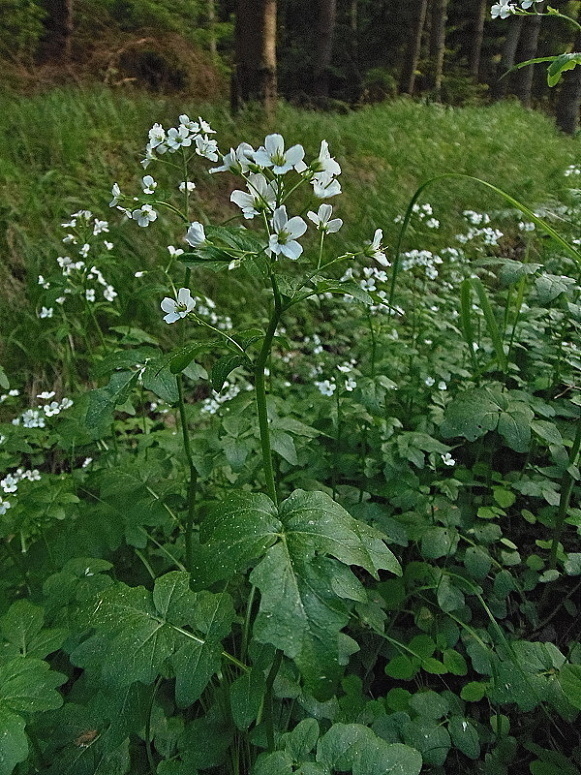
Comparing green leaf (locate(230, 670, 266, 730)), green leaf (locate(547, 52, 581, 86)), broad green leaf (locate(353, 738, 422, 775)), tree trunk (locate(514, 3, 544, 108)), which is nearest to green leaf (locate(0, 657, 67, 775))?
green leaf (locate(230, 670, 266, 730))

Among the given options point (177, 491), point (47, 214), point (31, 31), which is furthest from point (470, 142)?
point (31, 31)

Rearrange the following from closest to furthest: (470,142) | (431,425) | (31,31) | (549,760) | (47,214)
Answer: (549,760) → (431,425) → (47,214) → (470,142) → (31,31)

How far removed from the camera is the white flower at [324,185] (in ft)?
3.31

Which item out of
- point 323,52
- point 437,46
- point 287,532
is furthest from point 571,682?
point 437,46

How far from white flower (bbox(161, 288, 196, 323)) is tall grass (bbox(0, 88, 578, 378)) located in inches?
76.6

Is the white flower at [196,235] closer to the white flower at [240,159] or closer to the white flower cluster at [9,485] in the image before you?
the white flower at [240,159]

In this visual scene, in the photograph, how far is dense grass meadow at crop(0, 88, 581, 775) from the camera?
0.96m

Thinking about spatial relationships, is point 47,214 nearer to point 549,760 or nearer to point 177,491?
point 177,491

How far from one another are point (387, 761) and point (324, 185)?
1.08 meters

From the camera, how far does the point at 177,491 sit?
1.72 meters

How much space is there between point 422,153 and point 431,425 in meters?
4.11

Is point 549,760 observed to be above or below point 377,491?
below

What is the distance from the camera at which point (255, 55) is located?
5109 mm

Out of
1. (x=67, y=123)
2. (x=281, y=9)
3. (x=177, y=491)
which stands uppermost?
(x=281, y=9)
